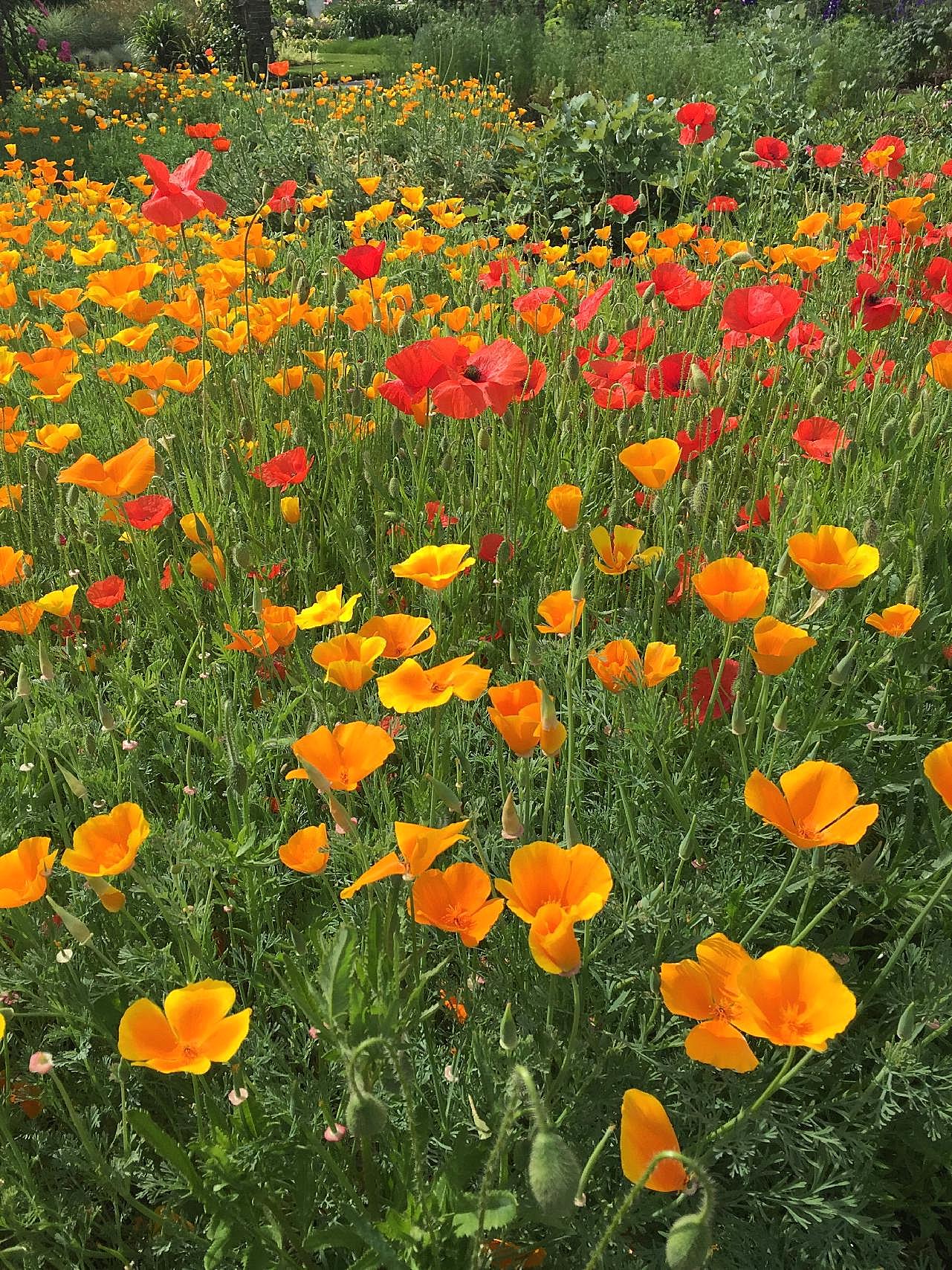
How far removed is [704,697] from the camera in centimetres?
160

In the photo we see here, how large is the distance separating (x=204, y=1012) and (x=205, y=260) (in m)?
4.13

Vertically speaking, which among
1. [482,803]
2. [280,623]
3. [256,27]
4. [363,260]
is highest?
[256,27]

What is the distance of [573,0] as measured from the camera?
17.9m

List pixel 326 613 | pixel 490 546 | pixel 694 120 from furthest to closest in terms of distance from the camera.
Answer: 1. pixel 694 120
2. pixel 490 546
3. pixel 326 613

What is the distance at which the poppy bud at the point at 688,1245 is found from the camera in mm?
721

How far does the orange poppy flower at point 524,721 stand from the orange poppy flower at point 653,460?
0.50 meters

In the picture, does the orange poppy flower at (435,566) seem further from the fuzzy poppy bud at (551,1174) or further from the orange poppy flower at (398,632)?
the fuzzy poppy bud at (551,1174)

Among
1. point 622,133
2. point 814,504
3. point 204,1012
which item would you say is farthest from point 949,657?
point 622,133

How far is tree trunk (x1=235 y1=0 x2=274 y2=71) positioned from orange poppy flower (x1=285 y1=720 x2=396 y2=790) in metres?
13.0

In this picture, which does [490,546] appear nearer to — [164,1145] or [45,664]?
[45,664]

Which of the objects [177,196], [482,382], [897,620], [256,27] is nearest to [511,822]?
[897,620]

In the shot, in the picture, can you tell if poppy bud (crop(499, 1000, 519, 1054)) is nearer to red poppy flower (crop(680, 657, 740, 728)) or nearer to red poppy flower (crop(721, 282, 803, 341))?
red poppy flower (crop(680, 657, 740, 728))

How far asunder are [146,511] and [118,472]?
0.14m

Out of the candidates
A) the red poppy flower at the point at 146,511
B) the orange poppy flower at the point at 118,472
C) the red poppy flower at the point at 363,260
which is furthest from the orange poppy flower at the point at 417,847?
the red poppy flower at the point at 363,260
